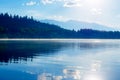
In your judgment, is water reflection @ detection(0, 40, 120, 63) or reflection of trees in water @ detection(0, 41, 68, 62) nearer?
reflection of trees in water @ detection(0, 41, 68, 62)

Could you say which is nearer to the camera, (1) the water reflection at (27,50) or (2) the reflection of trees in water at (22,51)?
(2) the reflection of trees in water at (22,51)

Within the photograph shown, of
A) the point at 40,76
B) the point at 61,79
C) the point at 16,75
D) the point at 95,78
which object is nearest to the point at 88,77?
the point at 95,78

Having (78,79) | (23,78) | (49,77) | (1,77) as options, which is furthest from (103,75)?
(1,77)

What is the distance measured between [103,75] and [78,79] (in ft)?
14.7

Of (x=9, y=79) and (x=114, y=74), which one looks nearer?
(x=9, y=79)

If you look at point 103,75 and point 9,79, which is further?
point 103,75

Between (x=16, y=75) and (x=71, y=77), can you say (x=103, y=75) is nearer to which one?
(x=71, y=77)

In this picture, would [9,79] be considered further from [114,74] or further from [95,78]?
[114,74]

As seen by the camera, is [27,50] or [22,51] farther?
[27,50]

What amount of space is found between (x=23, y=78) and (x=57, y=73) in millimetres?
5436

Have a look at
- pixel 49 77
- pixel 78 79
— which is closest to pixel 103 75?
pixel 78 79

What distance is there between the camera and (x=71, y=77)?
33094 mm

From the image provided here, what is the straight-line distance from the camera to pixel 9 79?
1277 inches

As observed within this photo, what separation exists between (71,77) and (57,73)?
11.9 ft
